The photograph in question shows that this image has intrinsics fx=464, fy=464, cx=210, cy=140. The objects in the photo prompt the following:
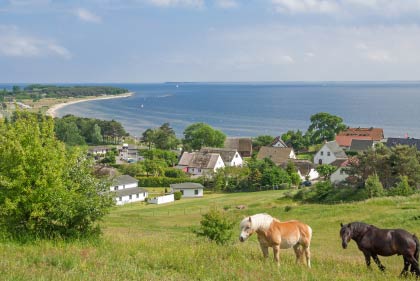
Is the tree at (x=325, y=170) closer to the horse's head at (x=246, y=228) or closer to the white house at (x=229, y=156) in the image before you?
the white house at (x=229, y=156)

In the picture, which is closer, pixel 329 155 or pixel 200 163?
pixel 200 163

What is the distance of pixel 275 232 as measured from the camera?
9.96 m

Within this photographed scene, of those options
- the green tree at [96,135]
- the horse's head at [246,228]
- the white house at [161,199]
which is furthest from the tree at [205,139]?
the horse's head at [246,228]

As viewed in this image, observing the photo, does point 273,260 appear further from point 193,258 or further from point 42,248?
point 42,248

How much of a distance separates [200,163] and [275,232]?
6344 cm

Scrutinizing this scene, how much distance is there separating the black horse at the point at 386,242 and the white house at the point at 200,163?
60.3 metres

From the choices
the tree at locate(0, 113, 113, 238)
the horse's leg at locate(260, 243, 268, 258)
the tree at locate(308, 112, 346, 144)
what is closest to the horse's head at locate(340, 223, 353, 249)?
the horse's leg at locate(260, 243, 268, 258)

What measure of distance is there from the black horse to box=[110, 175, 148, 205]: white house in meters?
47.0

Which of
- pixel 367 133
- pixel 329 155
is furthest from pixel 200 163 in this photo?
pixel 367 133

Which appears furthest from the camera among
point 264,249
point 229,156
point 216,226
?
point 229,156

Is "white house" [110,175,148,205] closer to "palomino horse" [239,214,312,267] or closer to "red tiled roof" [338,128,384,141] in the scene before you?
"palomino horse" [239,214,312,267]

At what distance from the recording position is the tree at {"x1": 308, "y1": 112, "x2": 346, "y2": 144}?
95.4 meters

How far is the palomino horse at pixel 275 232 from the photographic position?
9.73 meters

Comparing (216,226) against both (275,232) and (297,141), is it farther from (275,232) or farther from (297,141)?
(297,141)
